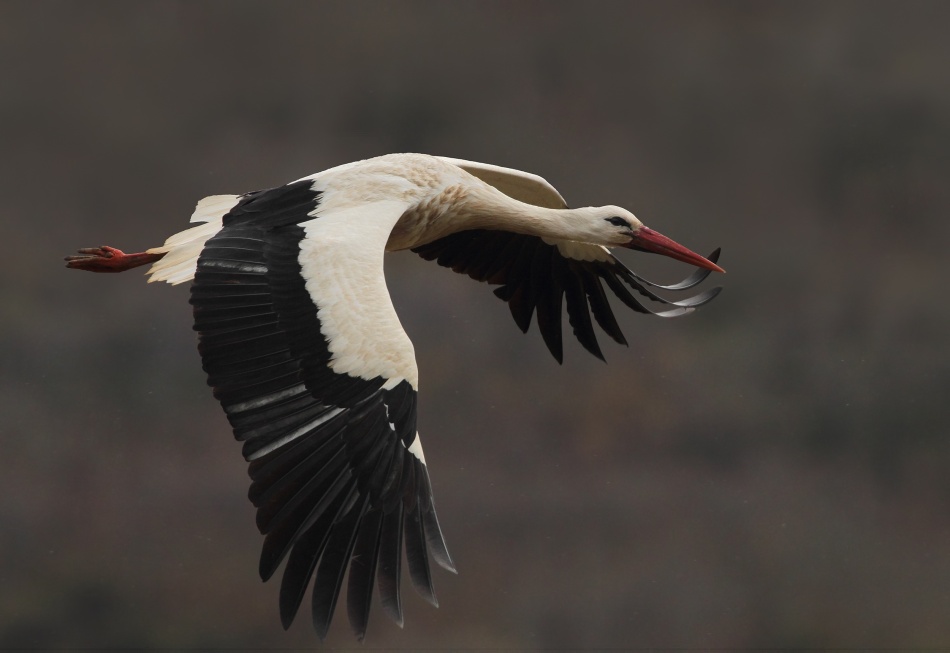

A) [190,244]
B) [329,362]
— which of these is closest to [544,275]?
[190,244]

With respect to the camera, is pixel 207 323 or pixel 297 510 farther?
pixel 207 323

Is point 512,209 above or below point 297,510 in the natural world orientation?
above

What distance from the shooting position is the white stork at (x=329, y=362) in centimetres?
362

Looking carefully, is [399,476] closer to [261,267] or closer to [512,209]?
[261,267]

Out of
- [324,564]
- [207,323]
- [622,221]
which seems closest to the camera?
[324,564]

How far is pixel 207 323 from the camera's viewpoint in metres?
3.88

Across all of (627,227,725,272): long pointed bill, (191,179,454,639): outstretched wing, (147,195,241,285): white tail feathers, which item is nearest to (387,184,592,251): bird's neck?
(627,227,725,272): long pointed bill

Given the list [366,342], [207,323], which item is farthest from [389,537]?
[207,323]

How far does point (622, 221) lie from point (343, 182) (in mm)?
1095

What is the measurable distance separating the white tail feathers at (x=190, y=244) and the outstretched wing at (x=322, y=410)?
1.60 ft

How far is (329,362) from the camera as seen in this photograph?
3.80 metres

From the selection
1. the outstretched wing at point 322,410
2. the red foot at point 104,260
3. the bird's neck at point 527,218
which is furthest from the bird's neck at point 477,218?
the red foot at point 104,260

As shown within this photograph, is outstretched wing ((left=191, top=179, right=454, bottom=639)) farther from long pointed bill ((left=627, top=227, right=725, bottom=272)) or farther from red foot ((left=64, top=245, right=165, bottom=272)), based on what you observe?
long pointed bill ((left=627, top=227, right=725, bottom=272))

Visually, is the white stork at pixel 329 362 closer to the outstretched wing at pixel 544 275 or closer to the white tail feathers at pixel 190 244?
the white tail feathers at pixel 190 244
